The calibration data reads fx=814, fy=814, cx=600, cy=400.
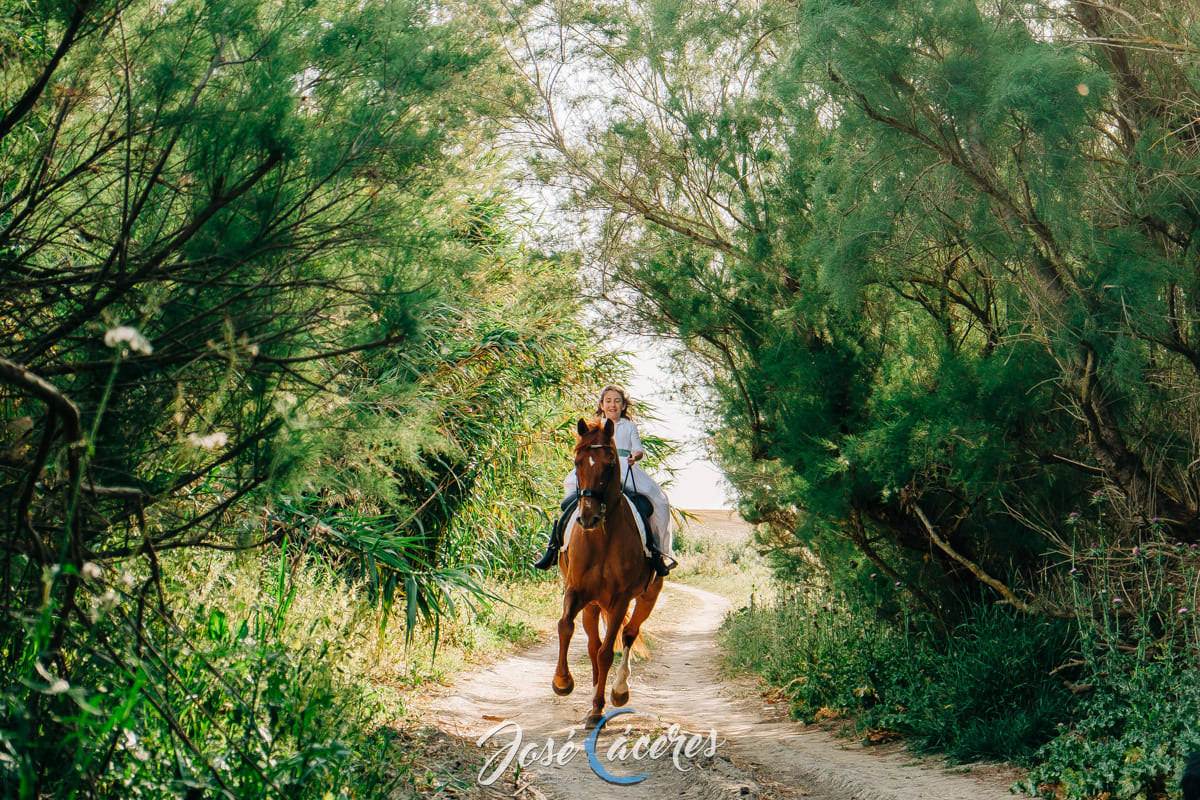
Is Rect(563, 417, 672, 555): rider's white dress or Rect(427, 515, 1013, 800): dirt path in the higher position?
Rect(563, 417, 672, 555): rider's white dress

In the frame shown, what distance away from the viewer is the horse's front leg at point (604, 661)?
6.91 metres

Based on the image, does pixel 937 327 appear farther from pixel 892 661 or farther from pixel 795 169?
pixel 892 661

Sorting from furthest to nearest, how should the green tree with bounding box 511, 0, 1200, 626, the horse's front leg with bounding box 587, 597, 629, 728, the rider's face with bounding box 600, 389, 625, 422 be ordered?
the rider's face with bounding box 600, 389, 625, 422 → the horse's front leg with bounding box 587, 597, 629, 728 → the green tree with bounding box 511, 0, 1200, 626

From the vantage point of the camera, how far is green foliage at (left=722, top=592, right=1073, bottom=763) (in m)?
6.09

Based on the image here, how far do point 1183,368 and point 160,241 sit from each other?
620 centimetres

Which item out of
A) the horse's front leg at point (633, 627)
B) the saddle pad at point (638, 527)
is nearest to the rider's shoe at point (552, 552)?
the saddle pad at point (638, 527)

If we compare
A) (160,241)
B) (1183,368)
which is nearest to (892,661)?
(1183,368)

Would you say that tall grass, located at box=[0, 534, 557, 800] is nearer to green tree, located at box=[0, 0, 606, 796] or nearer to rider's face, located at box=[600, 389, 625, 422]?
green tree, located at box=[0, 0, 606, 796]

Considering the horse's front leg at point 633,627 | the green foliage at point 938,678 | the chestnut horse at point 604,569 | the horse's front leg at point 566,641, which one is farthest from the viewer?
the horse's front leg at point 633,627

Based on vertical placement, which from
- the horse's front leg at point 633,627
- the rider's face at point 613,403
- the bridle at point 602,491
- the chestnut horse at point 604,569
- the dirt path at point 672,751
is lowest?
the dirt path at point 672,751

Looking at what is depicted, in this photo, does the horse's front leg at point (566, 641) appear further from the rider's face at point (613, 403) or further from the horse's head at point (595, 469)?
the rider's face at point (613, 403)

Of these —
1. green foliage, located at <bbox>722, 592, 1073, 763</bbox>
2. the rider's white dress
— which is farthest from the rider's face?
green foliage, located at <bbox>722, 592, 1073, 763</bbox>

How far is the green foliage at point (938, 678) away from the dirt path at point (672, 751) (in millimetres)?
342

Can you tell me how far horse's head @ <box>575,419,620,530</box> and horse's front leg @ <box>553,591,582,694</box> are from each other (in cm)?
95
